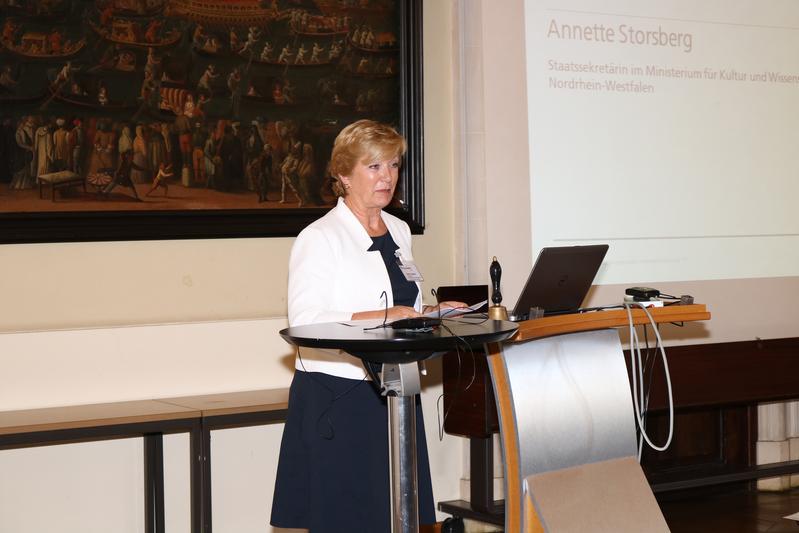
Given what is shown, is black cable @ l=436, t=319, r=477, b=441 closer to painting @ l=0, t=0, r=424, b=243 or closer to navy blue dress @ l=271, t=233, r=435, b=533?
navy blue dress @ l=271, t=233, r=435, b=533

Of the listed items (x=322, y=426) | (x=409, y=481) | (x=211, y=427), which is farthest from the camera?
(x=211, y=427)

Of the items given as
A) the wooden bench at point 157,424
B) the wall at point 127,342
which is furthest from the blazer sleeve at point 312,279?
the wall at point 127,342

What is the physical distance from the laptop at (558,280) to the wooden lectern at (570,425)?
0.09 meters

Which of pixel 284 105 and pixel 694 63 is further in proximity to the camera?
pixel 694 63

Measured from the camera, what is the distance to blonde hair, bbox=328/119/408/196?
2955mm

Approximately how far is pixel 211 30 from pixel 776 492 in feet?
12.5

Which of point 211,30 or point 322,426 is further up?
point 211,30

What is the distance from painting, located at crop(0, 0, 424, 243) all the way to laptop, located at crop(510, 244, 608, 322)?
1196mm

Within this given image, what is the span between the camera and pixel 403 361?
2.29m

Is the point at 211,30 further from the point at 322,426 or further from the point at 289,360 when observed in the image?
the point at 322,426

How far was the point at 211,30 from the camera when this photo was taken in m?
4.17

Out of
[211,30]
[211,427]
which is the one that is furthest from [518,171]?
[211,427]

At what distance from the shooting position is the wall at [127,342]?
3871 millimetres

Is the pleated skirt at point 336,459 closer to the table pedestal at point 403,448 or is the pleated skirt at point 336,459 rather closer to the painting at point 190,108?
the table pedestal at point 403,448
